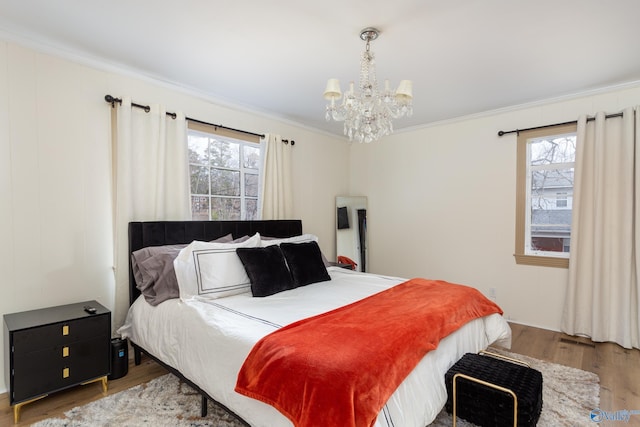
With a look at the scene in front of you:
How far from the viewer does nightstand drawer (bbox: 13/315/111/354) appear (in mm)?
2025

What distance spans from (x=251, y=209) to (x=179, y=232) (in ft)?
3.44

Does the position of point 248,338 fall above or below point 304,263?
below

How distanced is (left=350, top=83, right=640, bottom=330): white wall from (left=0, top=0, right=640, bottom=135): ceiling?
68 cm

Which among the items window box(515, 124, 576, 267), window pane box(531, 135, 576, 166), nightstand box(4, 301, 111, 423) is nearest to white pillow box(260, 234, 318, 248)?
nightstand box(4, 301, 111, 423)

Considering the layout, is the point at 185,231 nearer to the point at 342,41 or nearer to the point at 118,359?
the point at 118,359

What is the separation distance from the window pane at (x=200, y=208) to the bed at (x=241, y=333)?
0.20 m

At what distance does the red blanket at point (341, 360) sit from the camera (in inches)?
51.9

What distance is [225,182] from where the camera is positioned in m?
3.71

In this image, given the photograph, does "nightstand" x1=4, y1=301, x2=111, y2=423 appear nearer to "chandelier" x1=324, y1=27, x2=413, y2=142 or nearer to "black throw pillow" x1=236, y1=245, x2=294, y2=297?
"black throw pillow" x1=236, y1=245, x2=294, y2=297

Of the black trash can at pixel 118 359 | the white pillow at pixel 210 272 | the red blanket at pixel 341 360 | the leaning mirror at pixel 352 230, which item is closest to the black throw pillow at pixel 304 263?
the white pillow at pixel 210 272

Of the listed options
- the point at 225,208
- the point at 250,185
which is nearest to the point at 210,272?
the point at 225,208

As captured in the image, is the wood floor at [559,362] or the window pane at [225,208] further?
the window pane at [225,208]

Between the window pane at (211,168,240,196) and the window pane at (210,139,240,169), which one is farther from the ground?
the window pane at (210,139,240,169)

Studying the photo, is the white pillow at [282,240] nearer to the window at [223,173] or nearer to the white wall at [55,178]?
the window at [223,173]
